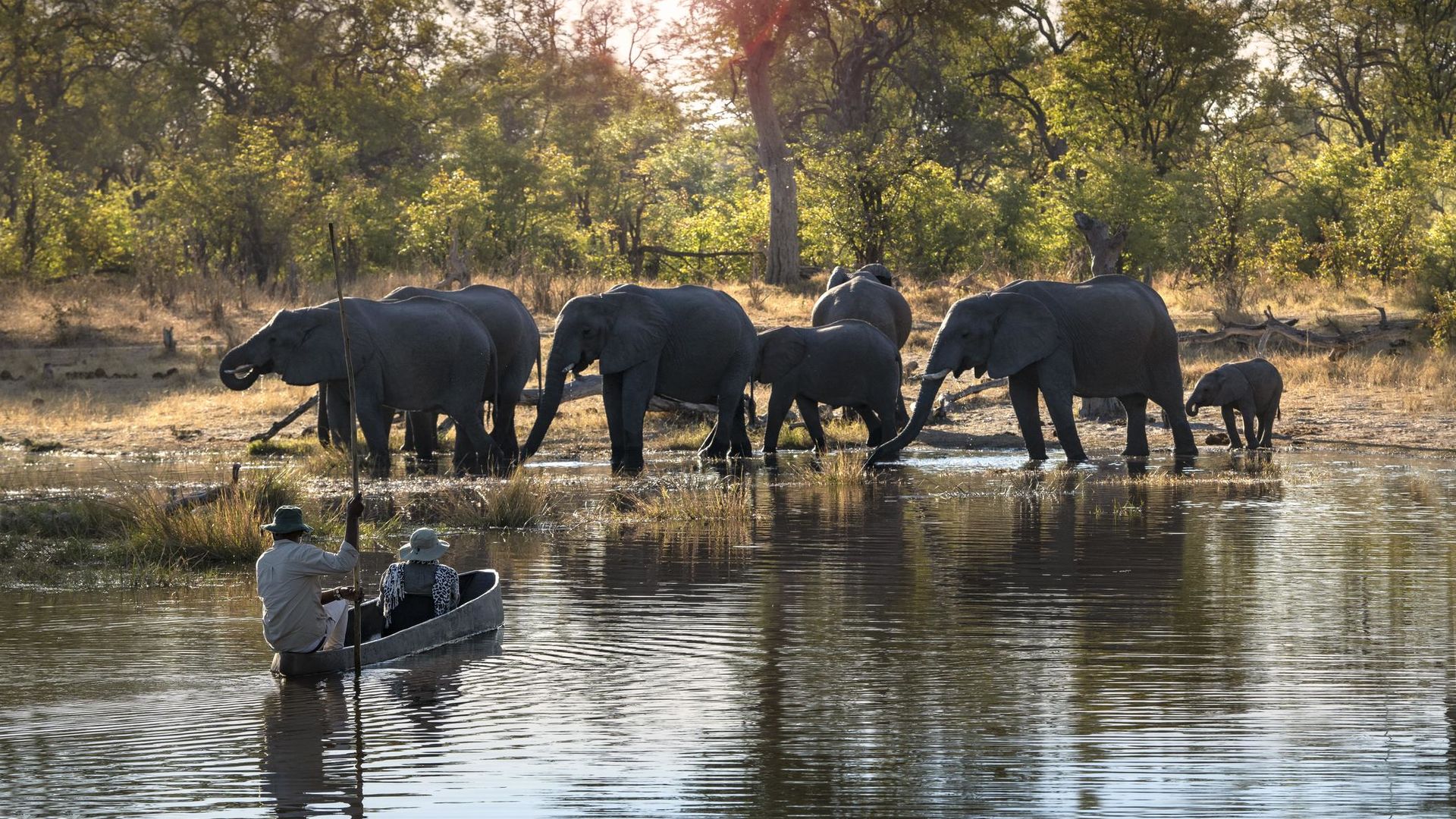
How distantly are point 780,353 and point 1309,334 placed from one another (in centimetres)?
950

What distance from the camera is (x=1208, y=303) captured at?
33.1 m

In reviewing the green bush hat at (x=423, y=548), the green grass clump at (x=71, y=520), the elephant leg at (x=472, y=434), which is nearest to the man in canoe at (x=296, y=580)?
the green bush hat at (x=423, y=548)

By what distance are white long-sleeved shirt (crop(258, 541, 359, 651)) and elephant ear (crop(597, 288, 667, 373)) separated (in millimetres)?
11428

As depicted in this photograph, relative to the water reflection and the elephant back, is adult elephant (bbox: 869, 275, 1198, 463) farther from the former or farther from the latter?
the water reflection

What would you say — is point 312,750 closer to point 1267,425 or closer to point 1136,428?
point 1136,428

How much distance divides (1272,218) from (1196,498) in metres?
25.6

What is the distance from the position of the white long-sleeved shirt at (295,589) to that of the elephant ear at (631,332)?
11.4 m

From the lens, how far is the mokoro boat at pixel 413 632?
34.7 ft

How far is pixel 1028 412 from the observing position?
21.9 metres

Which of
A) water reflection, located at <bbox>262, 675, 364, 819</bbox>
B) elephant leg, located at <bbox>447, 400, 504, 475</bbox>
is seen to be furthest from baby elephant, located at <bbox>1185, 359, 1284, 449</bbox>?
water reflection, located at <bbox>262, 675, 364, 819</bbox>

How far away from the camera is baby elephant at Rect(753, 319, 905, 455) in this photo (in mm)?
22719

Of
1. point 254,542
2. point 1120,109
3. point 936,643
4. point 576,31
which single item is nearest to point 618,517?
point 254,542

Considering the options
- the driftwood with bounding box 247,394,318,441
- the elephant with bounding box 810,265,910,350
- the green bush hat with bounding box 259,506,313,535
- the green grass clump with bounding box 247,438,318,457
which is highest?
the elephant with bounding box 810,265,910,350

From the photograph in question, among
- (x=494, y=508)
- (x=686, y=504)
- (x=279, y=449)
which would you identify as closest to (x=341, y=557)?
(x=494, y=508)
